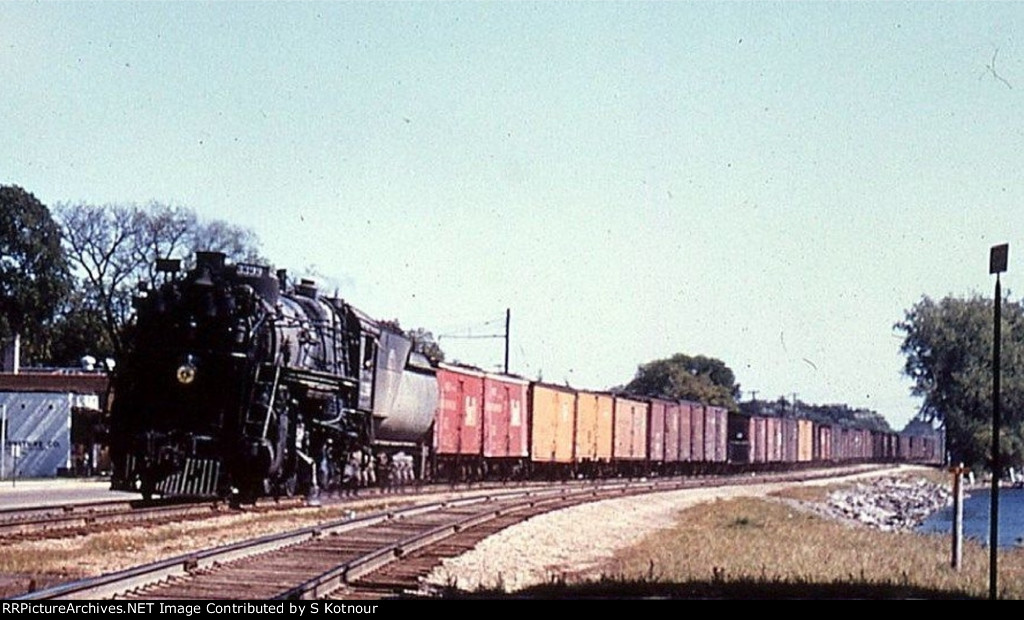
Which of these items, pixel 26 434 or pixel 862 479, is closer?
pixel 26 434

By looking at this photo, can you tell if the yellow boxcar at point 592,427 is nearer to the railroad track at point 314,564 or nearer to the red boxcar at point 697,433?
the red boxcar at point 697,433

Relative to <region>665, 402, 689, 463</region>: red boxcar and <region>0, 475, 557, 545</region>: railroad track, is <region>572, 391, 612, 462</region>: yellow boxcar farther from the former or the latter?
<region>0, 475, 557, 545</region>: railroad track

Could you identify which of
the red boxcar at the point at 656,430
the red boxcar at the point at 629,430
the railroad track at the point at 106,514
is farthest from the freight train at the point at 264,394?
the red boxcar at the point at 656,430

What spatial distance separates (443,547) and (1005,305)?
21046 millimetres

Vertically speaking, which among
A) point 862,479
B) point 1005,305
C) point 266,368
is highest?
point 1005,305

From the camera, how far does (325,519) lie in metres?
21.8

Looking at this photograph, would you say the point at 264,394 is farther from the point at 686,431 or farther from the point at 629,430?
the point at 686,431

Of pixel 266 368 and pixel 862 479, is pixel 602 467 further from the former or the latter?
pixel 266 368

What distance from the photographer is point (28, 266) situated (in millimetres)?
42906

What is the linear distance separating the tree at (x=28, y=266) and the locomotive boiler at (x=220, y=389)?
60.6 ft

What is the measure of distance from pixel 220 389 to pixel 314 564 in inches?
278

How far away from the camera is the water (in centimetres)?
3828

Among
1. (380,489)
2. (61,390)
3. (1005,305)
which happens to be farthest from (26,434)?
(1005,305)

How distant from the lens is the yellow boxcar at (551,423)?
44469 millimetres
